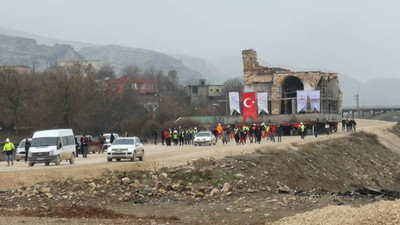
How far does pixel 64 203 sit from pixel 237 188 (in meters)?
8.53

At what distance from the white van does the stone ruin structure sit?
5038cm

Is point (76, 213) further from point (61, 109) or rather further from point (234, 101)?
point (61, 109)

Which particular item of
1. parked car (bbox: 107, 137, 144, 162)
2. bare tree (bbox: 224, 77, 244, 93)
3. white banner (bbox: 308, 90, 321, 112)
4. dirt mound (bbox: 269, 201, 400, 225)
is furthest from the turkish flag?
bare tree (bbox: 224, 77, 244, 93)

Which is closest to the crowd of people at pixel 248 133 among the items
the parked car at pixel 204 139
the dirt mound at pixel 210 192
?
the parked car at pixel 204 139

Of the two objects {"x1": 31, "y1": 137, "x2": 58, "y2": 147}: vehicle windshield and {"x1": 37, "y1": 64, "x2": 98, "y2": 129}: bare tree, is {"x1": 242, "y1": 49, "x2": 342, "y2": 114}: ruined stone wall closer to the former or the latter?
{"x1": 37, "y1": 64, "x2": 98, "y2": 129}: bare tree

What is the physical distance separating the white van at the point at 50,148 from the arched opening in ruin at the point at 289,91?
58775mm

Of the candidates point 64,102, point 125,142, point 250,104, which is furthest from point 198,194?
point 64,102

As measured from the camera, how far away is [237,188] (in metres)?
32.5

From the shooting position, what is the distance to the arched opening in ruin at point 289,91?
9875 centimetres

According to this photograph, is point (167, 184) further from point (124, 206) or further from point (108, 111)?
point (108, 111)

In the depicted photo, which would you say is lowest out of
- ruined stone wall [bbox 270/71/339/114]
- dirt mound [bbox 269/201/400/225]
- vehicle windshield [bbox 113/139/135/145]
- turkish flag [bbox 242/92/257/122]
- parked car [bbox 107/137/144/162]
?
dirt mound [bbox 269/201/400/225]

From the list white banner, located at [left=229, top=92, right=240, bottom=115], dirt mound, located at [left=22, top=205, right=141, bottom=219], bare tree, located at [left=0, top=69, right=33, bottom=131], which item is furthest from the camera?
bare tree, located at [left=0, top=69, right=33, bottom=131]

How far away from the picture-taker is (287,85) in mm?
101438

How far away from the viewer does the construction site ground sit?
74.5 feet
